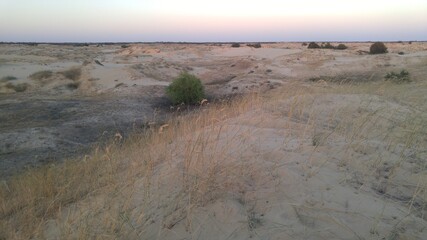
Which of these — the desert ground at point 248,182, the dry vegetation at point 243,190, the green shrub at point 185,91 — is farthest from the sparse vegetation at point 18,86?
the dry vegetation at point 243,190

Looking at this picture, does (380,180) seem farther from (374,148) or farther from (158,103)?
(158,103)

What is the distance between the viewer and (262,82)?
16609 millimetres

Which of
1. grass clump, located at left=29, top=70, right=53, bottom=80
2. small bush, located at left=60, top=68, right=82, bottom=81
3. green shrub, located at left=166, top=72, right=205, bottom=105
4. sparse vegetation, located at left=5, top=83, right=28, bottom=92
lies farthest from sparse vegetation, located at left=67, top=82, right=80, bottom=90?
green shrub, located at left=166, top=72, right=205, bottom=105

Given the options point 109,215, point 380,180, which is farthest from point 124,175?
point 380,180

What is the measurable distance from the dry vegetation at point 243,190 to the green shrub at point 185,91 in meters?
8.10

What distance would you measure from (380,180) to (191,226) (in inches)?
81.3

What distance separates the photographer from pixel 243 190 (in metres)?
3.57

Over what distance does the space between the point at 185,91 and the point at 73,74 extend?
9220mm

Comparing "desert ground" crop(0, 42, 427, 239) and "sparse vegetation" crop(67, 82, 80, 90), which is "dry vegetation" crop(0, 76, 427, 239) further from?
"sparse vegetation" crop(67, 82, 80, 90)

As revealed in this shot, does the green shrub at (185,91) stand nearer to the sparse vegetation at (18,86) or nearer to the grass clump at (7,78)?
the sparse vegetation at (18,86)

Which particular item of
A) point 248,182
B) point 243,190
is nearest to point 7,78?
point 248,182

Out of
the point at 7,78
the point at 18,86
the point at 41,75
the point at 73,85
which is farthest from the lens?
the point at 41,75

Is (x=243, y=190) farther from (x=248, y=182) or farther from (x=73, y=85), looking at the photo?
(x=73, y=85)

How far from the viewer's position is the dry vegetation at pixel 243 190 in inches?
118
